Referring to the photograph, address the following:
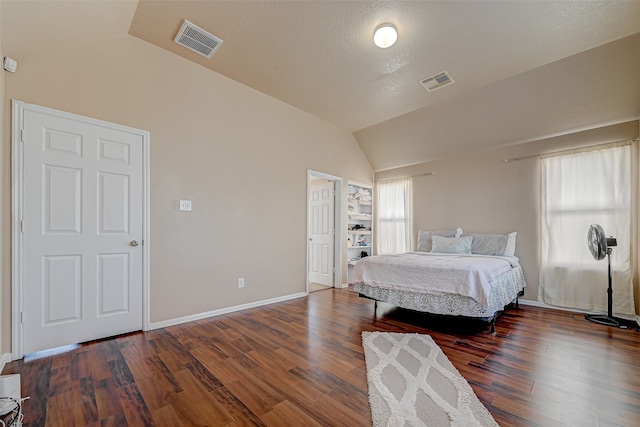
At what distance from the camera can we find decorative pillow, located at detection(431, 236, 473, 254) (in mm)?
4207

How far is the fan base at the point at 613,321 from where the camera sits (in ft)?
10.0

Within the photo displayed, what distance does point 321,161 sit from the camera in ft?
15.7

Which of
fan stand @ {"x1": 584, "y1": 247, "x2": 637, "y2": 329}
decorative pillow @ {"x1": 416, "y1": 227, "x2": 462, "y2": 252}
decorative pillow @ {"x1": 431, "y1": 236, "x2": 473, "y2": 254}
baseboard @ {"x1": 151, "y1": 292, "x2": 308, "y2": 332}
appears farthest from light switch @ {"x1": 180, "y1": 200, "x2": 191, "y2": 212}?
fan stand @ {"x1": 584, "y1": 247, "x2": 637, "y2": 329}

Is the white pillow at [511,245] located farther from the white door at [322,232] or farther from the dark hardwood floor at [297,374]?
the white door at [322,232]

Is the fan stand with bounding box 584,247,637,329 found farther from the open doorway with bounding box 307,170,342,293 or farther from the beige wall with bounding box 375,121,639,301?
the open doorway with bounding box 307,170,342,293

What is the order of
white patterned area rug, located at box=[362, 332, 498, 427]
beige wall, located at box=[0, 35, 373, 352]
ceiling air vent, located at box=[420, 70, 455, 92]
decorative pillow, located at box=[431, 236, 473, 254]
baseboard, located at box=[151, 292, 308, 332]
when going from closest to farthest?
white patterned area rug, located at box=[362, 332, 498, 427] → beige wall, located at box=[0, 35, 373, 352] → baseboard, located at box=[151, 292, 308, 332] → ceiling air vent, located at box=[420, 70, 455, 92] → decorative pillow, located at box=[431, 236, 473, 254]

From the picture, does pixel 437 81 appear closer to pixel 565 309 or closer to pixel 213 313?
pixel 565 309

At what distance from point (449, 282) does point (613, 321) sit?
6.78 feet

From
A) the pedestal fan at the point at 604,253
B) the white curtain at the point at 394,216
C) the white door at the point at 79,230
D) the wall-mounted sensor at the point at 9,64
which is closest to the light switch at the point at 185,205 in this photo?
the white door at the point at 79,230

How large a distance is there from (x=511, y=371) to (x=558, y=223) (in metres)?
2.76

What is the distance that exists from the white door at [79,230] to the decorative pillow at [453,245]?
160 inches

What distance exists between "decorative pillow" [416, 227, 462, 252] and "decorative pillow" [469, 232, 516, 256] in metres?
0.34

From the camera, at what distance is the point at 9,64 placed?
2195 mm

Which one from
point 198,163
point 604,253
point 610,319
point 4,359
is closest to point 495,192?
point 604,253
